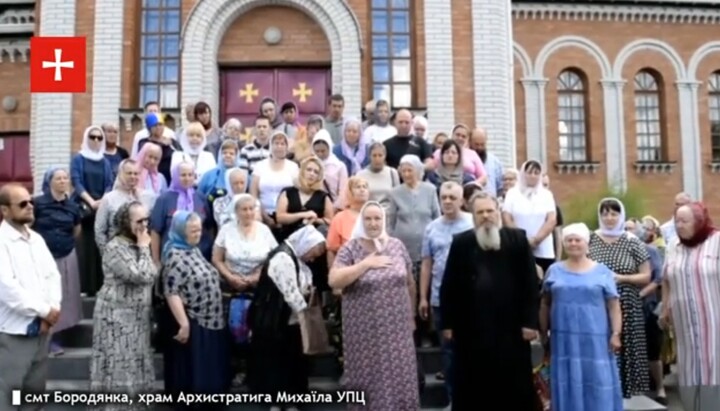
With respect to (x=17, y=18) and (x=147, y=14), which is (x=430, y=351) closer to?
(x=147, y=14)

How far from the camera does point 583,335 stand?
5113mm

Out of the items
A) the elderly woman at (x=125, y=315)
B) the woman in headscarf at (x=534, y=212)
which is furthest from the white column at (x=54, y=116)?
the woman in headscarf at (x=534, y=212)

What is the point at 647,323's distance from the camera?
23.0ft

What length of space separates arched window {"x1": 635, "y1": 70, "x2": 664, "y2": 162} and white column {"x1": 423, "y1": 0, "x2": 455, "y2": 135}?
40.2 ft

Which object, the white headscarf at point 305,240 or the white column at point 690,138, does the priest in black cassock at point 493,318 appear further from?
the white column at point 690,138

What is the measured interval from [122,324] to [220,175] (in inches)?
89.8

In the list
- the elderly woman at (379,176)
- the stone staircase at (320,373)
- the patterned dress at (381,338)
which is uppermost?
the elderly woman at (379,176)

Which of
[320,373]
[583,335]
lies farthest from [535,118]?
[583,335]

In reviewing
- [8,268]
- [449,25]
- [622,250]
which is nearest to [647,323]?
[622,250]

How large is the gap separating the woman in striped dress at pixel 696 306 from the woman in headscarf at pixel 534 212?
1.45m

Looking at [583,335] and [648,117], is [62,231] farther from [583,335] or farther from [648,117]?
[648,117]

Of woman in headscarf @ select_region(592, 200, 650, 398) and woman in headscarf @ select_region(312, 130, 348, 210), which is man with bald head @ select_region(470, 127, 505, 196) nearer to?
woman in headscarf @ select_region(312, 130, 348, 210)

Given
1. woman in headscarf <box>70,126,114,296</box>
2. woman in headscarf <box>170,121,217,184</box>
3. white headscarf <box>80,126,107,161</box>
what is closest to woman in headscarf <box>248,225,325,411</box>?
woman in headscarf <box>170,121,217,184</box>

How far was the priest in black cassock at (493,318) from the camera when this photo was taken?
500cm
